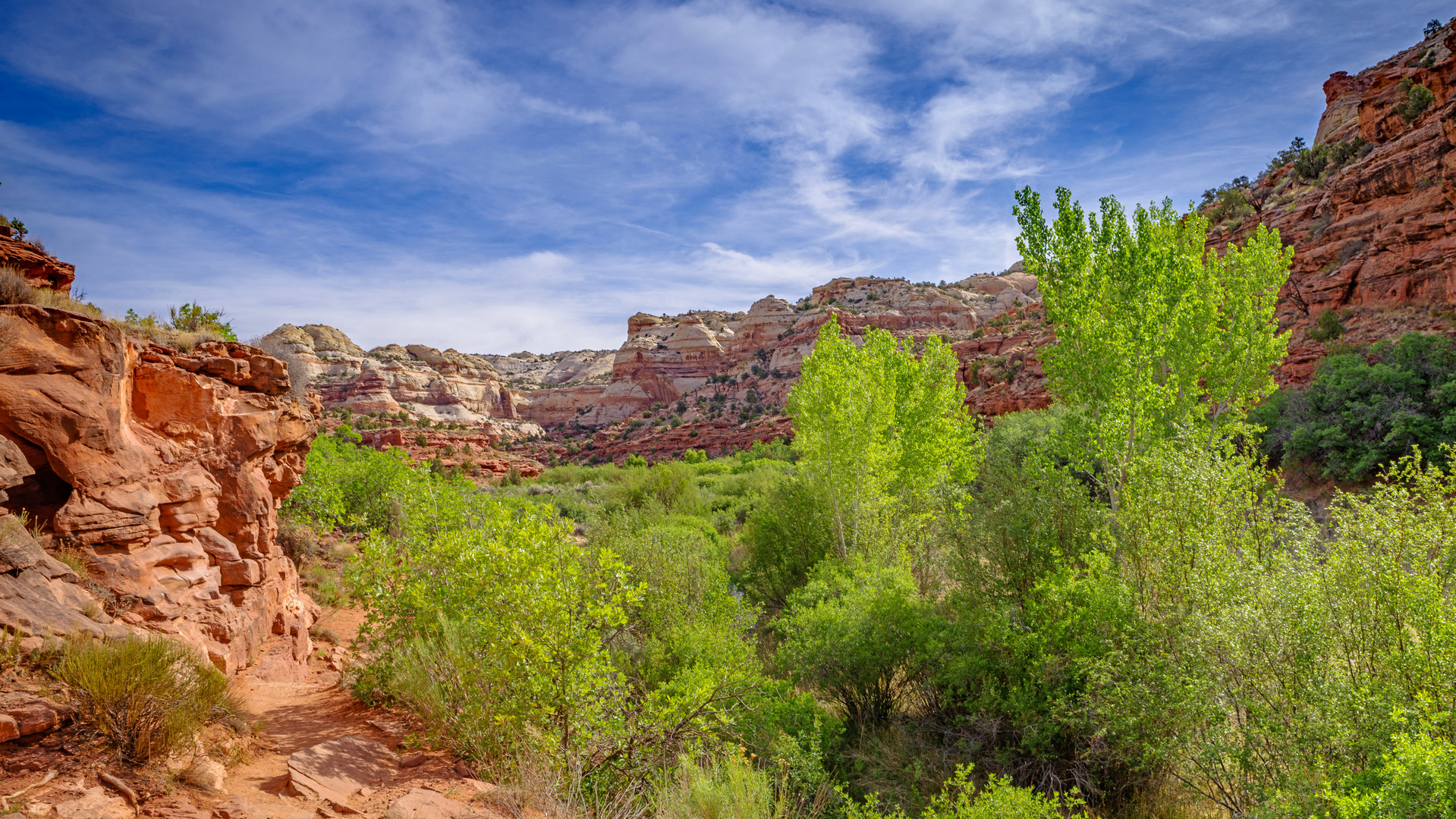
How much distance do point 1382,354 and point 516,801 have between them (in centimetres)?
2811

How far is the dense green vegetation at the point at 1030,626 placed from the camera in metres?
5.06

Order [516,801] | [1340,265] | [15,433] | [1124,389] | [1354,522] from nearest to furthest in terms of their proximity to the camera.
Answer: [516,801], [15,433], [1354,522], [1124,389], [1340,265]

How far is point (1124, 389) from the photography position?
9.69 m

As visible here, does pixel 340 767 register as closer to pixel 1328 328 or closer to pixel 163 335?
pixel 163 335

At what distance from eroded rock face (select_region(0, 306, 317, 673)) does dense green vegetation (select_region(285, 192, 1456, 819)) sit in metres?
1.77

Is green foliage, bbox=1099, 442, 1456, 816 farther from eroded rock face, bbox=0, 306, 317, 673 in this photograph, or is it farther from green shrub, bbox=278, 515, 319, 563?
green shrub, bbox=278, 515, 319, 563

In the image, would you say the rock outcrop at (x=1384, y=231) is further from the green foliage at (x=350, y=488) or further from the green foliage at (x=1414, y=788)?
the green foliage at (x=350, y=488)

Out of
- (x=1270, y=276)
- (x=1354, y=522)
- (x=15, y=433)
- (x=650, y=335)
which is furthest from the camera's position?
(x=650, y=335)

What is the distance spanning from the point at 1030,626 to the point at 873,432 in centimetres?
586

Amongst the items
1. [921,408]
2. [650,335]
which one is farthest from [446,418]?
[921,408]

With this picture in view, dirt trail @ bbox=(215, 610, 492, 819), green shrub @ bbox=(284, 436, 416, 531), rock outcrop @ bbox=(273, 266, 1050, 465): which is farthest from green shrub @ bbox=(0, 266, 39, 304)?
rock outcrop @ bbox=(273, 266, 1050, 465)

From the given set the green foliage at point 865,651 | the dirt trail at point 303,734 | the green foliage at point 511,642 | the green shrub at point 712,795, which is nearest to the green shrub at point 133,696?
the dirt trail at point 303,734

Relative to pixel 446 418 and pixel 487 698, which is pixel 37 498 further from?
pixel 446 418

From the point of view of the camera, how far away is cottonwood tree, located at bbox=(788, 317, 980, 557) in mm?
13531
